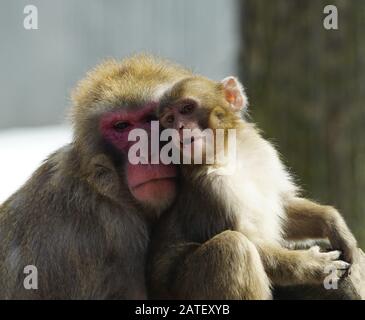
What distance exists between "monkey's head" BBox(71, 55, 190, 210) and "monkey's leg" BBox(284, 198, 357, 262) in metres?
1.05

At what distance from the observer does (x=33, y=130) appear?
13.6 m

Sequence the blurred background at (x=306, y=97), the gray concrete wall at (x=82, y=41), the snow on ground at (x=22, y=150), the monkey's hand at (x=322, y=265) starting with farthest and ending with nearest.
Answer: the gray concrete wall at (x=82, y=41), the blurred background at (x=306, y=97), the snow on ground at (x=22, y=150), the monkey's hand at (x=322, y=265)

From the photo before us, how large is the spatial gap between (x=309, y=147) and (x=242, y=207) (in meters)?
4.56

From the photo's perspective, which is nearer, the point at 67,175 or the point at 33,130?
the point at 67,175

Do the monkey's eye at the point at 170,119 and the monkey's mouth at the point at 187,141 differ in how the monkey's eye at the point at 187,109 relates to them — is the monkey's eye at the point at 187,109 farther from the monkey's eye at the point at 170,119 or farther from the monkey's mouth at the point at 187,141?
the monkey's mouth at the point at 187,141

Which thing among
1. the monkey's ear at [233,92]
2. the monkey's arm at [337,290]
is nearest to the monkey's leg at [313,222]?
the monkey's arm at [337,290]

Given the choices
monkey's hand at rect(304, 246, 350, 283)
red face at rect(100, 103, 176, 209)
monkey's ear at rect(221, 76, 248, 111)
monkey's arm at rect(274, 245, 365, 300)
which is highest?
monkey's ear at rect(221, 76, 248, 111)

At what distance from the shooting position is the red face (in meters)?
5.83

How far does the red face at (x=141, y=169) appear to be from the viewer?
583 centimetres

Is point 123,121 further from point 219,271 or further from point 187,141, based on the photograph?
point 219,271

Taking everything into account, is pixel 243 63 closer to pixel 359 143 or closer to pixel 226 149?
pixel 359 143

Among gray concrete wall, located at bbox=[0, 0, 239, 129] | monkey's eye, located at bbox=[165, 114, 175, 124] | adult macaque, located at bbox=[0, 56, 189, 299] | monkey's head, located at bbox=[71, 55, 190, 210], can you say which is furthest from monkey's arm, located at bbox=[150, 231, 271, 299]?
gray concrete wall, located at bbox=[0, 0, 239, 129]

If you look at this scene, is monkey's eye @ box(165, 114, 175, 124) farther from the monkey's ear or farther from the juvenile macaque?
the monkey's ear

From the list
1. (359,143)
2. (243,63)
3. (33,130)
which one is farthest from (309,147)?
(33,130)
